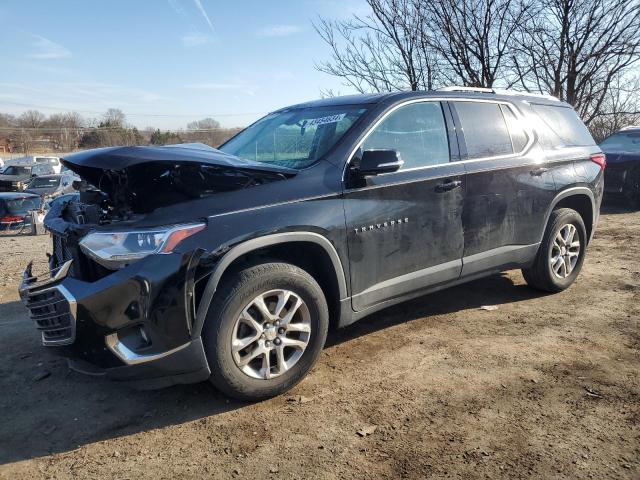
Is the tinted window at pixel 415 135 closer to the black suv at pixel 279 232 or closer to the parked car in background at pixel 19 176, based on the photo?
the black suv at pixel 279 232

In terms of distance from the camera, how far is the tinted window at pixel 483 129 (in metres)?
4.32

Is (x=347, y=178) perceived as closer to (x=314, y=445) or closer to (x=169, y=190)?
(x=169, y=190)

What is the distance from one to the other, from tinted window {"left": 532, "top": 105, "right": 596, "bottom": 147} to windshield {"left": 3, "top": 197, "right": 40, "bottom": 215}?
41.8ft

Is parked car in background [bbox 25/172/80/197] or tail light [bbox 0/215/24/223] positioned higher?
parked car in background [bbox 25/172/80/197]

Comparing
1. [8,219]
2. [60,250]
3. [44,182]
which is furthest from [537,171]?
[44,182]

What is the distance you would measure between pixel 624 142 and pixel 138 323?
12.3 metres

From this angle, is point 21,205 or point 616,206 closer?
point 616,206

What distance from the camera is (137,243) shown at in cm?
284

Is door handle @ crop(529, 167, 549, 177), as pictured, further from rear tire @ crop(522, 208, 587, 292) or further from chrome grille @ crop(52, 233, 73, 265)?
chrome grille @ crop(52, 233, 73, 265)

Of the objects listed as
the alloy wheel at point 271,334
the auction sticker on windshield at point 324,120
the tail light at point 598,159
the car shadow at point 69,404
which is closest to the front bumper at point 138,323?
the alloy wheel at point 271,334

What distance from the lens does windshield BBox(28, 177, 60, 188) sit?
19.1m

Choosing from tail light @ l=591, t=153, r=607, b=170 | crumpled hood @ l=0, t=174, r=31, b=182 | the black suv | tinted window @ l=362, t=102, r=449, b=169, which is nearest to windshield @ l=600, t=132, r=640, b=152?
tail light @ l=591, t=153, r=607, b=170

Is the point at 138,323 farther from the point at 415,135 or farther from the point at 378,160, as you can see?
the point at 415,135

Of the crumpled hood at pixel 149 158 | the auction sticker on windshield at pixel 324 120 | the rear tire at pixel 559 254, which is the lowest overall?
the rear tire at pixel 559 254
